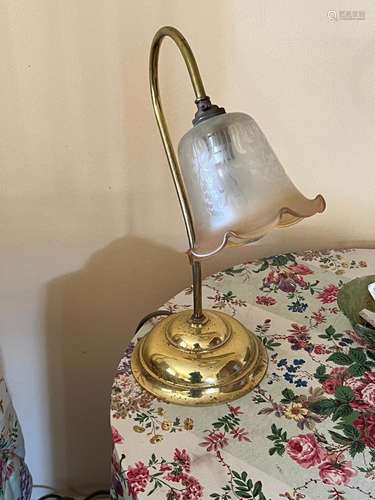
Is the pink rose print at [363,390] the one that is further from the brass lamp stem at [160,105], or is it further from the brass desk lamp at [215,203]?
the brass lamp stem at [160,105]

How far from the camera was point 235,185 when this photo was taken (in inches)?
26.6

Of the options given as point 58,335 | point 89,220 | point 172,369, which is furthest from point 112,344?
point 172,369

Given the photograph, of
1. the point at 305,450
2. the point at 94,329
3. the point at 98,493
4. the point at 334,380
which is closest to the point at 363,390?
the point at 334,380

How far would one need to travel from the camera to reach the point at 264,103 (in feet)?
3.50

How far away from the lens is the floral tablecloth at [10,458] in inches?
38.0

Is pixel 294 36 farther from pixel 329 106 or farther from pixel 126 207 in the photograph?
pixel 126 207

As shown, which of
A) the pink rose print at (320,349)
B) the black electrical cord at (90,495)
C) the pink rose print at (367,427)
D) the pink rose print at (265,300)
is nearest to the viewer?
the pink rose print at (367,427)

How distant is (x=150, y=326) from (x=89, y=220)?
27 centimetres

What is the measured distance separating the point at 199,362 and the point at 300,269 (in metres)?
0.35

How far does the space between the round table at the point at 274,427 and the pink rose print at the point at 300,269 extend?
0.29 feet

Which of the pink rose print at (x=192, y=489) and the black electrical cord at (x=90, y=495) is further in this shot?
the black electrical cord at (x=90, y=495)

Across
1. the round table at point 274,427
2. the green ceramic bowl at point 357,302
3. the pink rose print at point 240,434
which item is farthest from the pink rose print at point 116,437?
the green ceramic bowl at point 357,302

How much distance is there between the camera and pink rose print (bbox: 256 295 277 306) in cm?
102

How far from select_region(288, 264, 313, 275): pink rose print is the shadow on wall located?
21 cm
